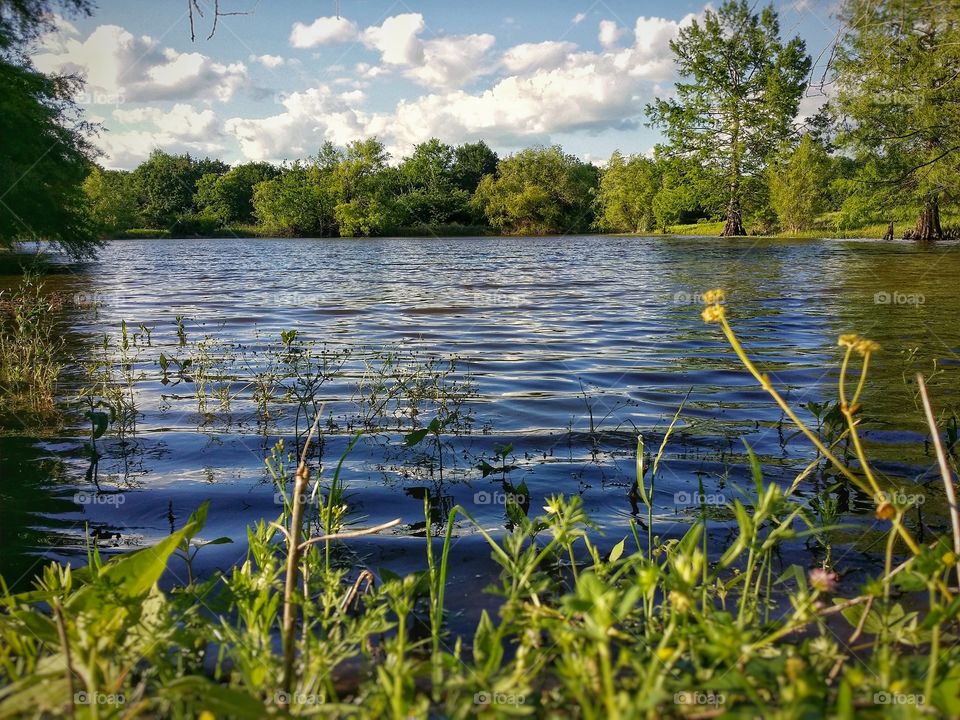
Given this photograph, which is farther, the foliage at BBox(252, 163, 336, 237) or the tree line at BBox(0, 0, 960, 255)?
the foliage at BBox(252, 163, 336, 237)

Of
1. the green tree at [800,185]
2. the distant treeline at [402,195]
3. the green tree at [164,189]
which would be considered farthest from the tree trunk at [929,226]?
the green tree at [164,189]

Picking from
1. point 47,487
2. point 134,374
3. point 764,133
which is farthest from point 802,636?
point 764,133

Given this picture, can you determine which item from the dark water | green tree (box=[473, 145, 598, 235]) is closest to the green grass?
the dark water

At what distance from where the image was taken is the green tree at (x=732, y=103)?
57719mm

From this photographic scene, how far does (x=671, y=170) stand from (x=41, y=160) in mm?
51909

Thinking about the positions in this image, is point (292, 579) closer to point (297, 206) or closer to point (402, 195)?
point (297, 206)

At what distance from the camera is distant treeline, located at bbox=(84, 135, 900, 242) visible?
278ft

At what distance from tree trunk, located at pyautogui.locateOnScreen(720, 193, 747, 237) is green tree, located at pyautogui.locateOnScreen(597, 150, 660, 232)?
16.9 m

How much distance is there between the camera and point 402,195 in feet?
330

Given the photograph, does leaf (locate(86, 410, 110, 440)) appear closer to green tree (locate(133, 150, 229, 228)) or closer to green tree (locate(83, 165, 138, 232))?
green tree (locate(83, 165, 138, 232))

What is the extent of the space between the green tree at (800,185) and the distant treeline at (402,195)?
50.8ft

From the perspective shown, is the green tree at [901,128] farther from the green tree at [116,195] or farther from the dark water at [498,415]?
the green tree at [116,195]

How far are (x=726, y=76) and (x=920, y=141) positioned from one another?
27797 mm

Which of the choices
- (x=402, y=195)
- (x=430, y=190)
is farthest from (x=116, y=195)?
(x=430, y=190)
